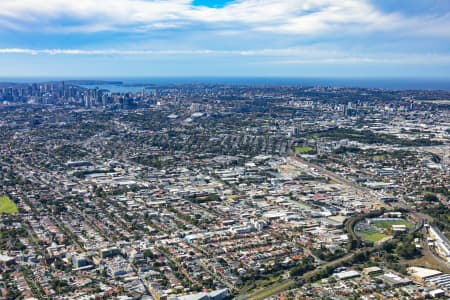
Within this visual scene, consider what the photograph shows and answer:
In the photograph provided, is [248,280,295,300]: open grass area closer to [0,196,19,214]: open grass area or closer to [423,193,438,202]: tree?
[423,193,438,202]: tree

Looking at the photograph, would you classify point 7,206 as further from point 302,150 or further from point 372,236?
point 302,150

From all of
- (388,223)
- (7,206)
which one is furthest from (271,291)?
(7,206)

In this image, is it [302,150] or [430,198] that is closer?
[430,198]

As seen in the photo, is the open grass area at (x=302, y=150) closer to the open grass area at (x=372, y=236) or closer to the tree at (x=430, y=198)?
the tree at (x=430, y=198)

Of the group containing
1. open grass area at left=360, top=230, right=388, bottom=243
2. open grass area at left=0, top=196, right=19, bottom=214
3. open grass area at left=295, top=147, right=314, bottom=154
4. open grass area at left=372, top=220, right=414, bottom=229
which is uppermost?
open grass area at left=295, top=147, right=314, bottom=154

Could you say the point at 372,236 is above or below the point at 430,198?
below

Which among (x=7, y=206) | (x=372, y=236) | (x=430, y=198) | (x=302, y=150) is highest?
(x=302, y=150)

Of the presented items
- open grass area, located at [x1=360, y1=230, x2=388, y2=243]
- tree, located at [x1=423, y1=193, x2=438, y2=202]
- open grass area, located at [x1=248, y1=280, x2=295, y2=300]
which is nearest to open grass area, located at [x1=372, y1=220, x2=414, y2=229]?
open grass area, located at [x1=360, y1=230, x2=388, y2=243]

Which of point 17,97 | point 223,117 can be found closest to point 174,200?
point 223,117

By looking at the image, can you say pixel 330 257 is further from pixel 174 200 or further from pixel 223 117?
pixel 223 117
